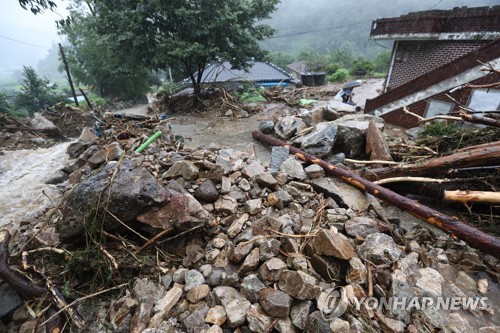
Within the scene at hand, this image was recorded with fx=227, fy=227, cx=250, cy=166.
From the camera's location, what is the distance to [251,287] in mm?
1823

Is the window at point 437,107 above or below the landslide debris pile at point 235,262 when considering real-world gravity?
above

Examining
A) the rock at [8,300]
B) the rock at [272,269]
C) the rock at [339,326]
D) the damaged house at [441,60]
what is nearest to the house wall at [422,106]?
the damaged house at [441,60]

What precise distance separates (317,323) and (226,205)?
145 cm

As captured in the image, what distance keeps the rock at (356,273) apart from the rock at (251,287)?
0.70 m

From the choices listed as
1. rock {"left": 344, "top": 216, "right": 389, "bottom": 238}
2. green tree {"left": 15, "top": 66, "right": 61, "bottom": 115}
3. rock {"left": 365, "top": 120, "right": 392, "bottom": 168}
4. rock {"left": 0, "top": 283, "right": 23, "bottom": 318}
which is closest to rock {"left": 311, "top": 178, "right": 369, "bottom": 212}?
rock {"left": 344, "top": 216, "right": 389, "bottom": 238}

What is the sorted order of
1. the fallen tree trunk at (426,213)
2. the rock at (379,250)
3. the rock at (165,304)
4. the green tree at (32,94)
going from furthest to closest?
the green tree at (32,94) → the fallen tree trunk at (426,213) → the rock at (379,250) → the rock at (165,304)

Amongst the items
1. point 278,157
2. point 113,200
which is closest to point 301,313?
point 113,200

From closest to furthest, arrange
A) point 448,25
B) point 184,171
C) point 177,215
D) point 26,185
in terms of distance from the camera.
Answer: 1. point 177,215
2. point 184,171
3. point 26,185
4. point 448,25

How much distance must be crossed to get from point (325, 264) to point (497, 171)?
8.80 ft

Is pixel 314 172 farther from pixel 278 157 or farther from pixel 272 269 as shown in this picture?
pixel 272 269

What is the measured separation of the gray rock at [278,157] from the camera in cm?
372

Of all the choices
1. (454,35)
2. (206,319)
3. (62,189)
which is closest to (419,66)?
(454,35)

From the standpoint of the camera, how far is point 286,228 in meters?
2.33

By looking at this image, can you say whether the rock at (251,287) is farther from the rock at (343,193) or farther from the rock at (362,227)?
the rock at (343,193)
